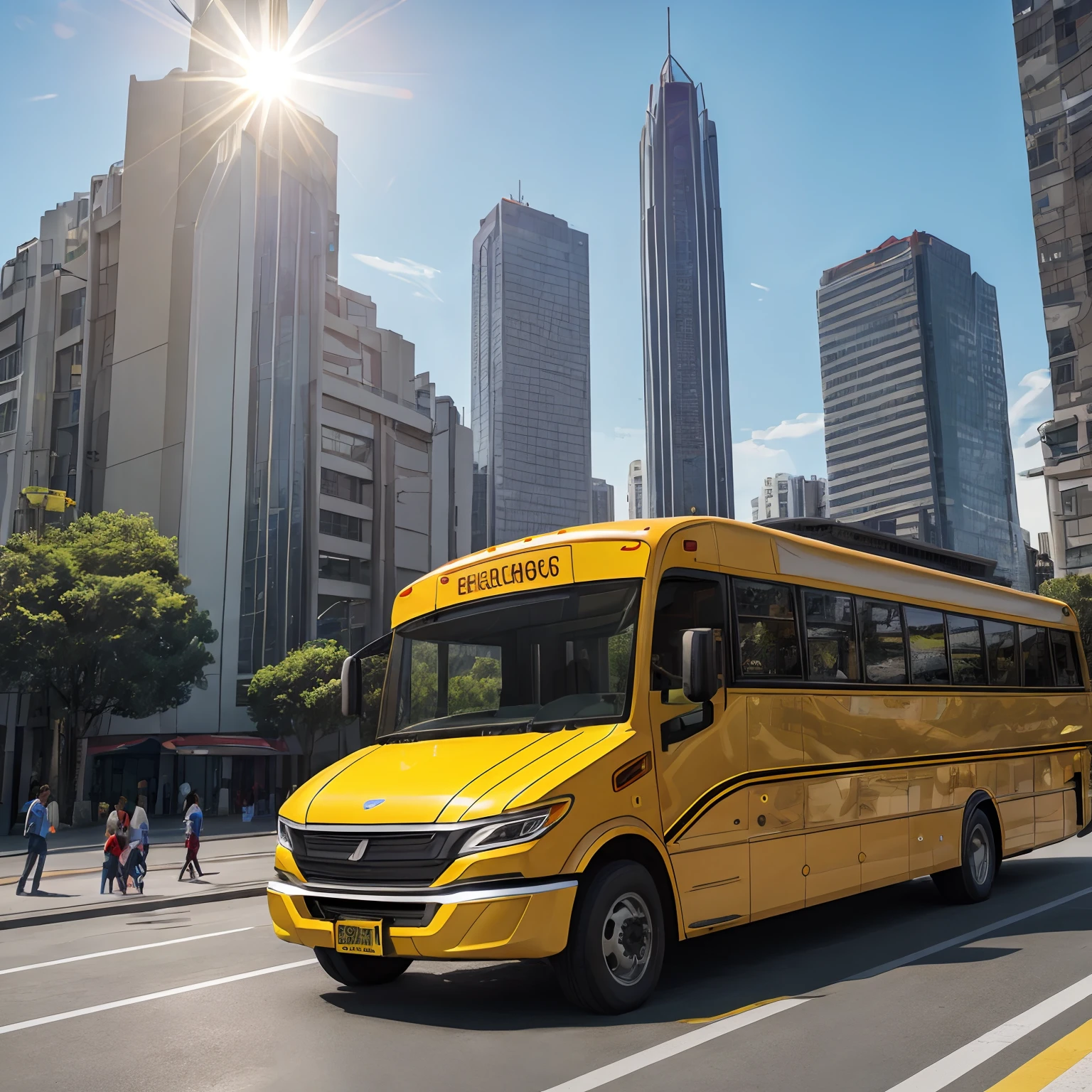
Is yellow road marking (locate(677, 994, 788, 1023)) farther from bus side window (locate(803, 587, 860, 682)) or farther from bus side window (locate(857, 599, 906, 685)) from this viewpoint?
bus side window (locate(857, 599, 906, 685))

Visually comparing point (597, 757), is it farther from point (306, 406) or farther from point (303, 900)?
point (306, 406)

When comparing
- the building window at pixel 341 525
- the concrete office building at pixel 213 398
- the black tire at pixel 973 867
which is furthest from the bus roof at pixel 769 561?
the building window at pixel 341 525

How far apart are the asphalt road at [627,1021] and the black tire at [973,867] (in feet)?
2.87

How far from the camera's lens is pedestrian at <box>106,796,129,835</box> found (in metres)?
17.3

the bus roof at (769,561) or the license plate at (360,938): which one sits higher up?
the bus roof at (769,561)

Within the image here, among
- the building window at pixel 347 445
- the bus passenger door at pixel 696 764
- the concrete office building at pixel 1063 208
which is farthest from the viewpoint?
the concrete office building at pixel 1063 208

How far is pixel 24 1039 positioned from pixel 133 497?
59.1m

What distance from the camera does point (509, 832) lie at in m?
5.78

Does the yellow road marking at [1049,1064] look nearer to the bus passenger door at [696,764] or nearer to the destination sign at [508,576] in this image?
the bus passenger door at [696,764]

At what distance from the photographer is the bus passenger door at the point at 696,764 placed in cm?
673

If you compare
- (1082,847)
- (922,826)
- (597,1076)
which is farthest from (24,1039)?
(1082,847)

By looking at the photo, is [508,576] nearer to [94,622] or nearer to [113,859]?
[113,859]

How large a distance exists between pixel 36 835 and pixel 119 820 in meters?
1.38

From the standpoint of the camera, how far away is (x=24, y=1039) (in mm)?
6309
